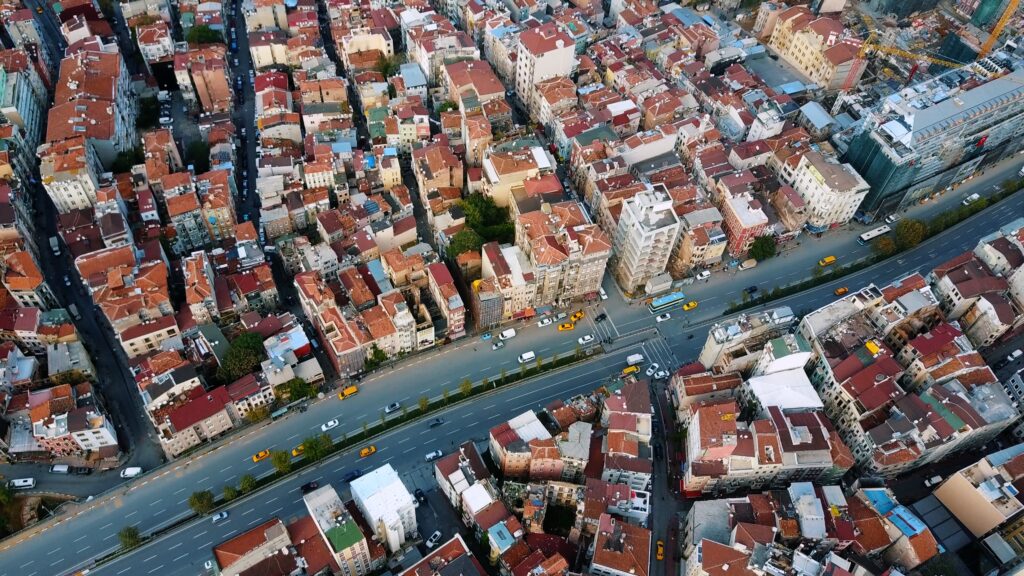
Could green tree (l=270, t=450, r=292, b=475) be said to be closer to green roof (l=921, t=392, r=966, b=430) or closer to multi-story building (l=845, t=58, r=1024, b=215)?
green roof (l=921, t=392, r=966, b=430)

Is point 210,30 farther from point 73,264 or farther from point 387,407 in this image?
point 387,407

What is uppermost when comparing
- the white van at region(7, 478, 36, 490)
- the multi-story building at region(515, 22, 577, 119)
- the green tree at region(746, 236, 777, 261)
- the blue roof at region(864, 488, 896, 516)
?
the multi-story building at region(515, 22, 577, 119)

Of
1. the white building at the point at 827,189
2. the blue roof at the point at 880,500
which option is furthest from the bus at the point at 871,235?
the blue roof at the point at 880,500

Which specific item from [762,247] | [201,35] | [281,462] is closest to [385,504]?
[281,462]

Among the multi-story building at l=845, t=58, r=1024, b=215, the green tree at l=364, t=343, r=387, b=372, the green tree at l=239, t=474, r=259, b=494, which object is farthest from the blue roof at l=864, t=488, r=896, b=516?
the green tree at l=239, t=474, r=259, b=494

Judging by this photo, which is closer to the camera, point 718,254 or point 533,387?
point 533,387

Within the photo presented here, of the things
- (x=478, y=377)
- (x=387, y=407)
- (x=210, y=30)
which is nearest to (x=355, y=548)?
(x=387, y=407)
